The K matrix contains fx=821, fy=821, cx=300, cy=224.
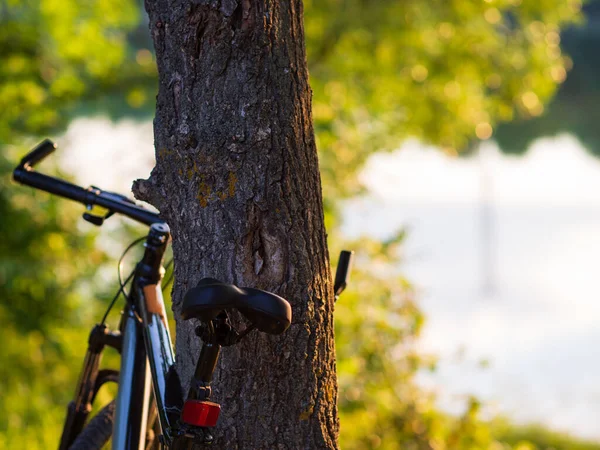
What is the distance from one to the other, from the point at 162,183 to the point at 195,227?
12 centimetres

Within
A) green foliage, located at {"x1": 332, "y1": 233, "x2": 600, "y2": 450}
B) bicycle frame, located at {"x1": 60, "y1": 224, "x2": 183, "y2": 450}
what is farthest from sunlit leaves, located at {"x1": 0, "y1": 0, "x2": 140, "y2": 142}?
bicycle frame, located at {"x1": 60, "y1": 224, "x2": 183, "y2": 450}

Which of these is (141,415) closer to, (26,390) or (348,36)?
(26,390)

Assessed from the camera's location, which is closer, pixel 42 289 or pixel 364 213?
pixel 364 213

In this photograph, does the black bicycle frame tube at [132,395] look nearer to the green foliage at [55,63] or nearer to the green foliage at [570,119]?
the green foliage at [55,63]

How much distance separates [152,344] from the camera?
187 centimetres

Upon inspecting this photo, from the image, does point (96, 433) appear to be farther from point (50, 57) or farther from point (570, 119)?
point (570, 119)

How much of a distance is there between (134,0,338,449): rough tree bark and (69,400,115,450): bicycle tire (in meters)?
0.58

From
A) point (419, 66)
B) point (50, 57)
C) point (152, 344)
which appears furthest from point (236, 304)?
point (50, 57)

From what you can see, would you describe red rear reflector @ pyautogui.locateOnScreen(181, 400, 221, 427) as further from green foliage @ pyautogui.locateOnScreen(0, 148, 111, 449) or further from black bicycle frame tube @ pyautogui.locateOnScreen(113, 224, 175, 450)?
green foliage @ pyautogui.locateOnScreen(0, 148, 111, 449)

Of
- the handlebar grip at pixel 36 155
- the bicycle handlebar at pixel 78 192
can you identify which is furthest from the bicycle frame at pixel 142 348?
the handlebar grip at pixel 36 155

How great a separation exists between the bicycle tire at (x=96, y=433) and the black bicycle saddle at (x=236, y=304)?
0.90 metres

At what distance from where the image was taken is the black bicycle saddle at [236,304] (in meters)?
1.38

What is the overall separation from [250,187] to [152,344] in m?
0.47

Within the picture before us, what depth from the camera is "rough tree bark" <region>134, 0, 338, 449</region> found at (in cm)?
167
